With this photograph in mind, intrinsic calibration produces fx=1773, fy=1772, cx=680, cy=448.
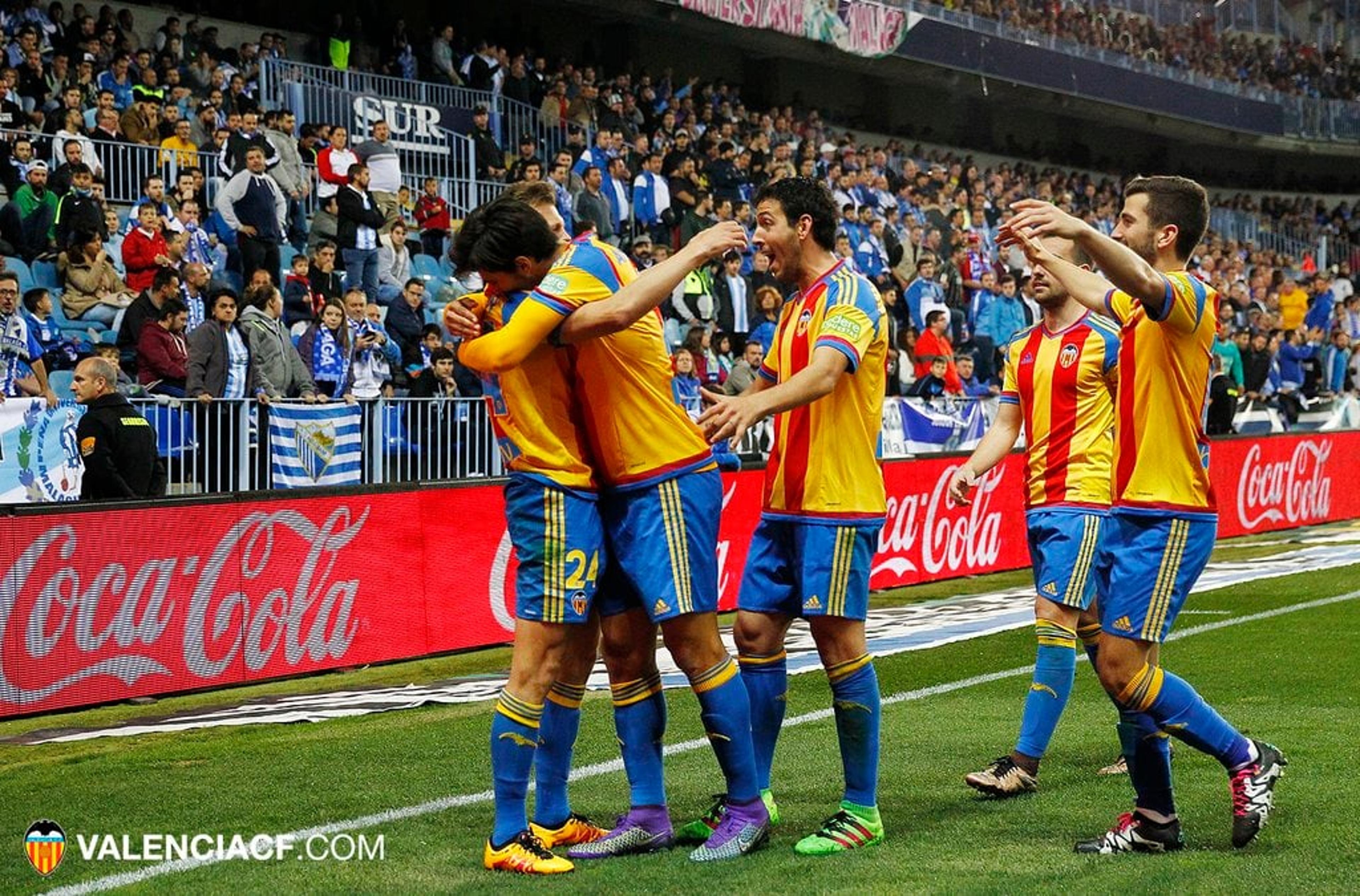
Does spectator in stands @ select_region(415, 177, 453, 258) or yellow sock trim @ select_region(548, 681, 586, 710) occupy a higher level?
spectator in stands @ select_region(415, 177, 453, 258)

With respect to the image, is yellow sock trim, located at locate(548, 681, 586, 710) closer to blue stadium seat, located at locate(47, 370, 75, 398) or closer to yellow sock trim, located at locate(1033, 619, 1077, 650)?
yellow sock trim, located at locate(1033, 619, 1077, 650)

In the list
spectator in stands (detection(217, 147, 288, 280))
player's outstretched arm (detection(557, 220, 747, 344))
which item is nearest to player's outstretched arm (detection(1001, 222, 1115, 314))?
player's outstretched arm (detection(557, 220, 747, 344))

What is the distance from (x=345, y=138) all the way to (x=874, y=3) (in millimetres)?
15454

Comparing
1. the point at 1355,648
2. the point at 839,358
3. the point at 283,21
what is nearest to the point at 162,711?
the point at 839,358

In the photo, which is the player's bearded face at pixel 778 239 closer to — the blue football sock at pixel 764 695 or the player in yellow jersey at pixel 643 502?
the player in yellow jersey at pixel 643 502

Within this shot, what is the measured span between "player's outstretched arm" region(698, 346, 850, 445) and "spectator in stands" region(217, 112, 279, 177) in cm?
1076

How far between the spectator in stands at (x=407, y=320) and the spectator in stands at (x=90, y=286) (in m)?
2.34

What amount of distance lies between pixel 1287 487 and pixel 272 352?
1385 cm

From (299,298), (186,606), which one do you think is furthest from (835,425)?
(299,298)

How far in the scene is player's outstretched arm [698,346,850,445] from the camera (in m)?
5.49

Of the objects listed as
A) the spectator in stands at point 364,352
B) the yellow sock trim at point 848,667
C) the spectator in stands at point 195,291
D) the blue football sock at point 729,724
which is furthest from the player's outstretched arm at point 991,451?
the spectator in stands at point 195,291

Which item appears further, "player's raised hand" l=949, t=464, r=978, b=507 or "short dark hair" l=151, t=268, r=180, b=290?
"short dark hair" l=151, t=268, r=180, b=290

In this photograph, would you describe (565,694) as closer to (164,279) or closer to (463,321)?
(463,321)

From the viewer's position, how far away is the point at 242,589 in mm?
10133
